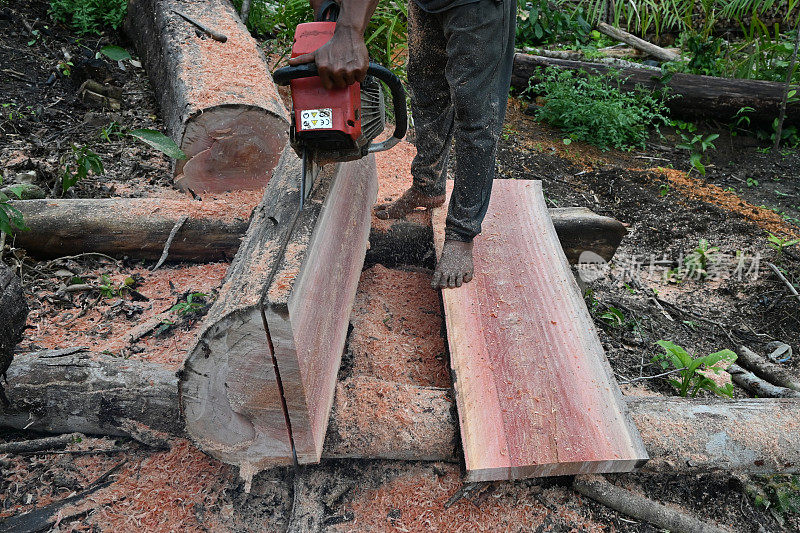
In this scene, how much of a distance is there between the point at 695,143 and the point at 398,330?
4.16m

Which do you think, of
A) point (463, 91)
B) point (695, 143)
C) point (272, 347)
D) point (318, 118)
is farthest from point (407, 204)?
point (695, 143)

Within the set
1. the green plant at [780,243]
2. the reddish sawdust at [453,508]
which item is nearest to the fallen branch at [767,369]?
the green plant at [780,243]

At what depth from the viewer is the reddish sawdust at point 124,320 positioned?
251 centimetres

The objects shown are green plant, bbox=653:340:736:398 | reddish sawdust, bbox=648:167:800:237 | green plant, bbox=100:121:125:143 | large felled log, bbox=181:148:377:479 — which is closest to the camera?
large felled log, bbox=181:148:377:479

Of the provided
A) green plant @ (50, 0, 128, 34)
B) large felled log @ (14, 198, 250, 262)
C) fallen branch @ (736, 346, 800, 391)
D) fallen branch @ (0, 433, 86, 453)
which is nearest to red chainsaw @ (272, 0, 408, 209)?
large felled log @ (14, 198, 250, 262)

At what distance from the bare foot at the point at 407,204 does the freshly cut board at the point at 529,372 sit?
250mm

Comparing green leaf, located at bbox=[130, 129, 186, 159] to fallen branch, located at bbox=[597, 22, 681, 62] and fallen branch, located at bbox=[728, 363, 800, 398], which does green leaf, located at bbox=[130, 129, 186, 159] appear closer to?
fallen branch, located at bbox=[728, 363, 800, 398]

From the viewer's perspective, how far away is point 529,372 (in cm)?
220

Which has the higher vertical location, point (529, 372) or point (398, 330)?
point (529, 372)

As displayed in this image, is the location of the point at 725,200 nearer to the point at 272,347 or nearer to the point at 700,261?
the point at 700,261

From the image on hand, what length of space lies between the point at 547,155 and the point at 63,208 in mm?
3742

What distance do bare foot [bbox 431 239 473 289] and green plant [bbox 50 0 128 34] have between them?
14.9 ft

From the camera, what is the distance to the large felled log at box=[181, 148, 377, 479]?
1668 mm

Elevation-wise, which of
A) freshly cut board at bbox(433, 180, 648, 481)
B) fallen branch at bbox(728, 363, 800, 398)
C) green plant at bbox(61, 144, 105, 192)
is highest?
green plant at bbox(61, 144, 105, 192)
